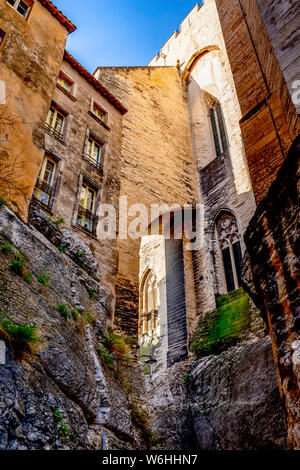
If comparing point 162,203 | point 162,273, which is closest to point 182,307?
point 162,273

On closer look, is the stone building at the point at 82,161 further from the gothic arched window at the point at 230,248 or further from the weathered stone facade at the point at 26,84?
the gothic arched window at the point at 230,248

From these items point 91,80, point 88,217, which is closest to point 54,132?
point 88,217

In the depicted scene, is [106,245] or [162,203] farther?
[162,203]

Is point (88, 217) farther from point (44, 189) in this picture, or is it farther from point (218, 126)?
point (218, 126)

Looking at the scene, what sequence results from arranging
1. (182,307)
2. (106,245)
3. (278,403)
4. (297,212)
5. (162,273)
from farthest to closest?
1. (162,273)
2. (182,307)
3. (106,245)
4. (278,403)
5. (297,212)

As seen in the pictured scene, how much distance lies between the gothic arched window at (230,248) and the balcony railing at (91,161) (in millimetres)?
4896

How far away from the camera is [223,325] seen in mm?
10648

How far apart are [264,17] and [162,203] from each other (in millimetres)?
9128

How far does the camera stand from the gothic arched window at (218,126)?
15323mm

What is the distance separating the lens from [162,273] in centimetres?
1473

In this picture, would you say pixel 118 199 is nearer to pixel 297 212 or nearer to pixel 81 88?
pixel 81 88

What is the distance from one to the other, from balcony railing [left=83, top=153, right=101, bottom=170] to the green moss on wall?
5.50 metres

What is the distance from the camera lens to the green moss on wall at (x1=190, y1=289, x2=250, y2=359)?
32.9ft
